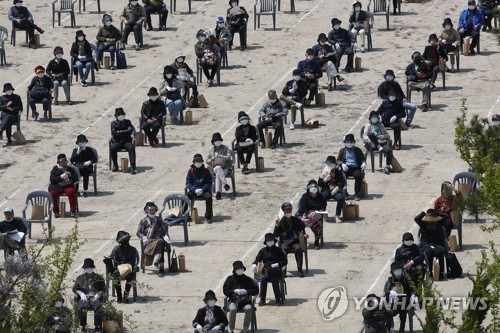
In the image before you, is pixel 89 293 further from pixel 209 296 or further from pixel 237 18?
pixel 237 18

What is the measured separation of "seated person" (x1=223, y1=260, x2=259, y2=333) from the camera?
3631cm

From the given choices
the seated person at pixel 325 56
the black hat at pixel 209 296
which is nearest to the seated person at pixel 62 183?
the black hat at pixel 209 296

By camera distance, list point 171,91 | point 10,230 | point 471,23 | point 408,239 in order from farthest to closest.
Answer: point 471,23 < point 171,91 < point 10,230 < point 408,239

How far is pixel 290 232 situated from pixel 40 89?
557 inches

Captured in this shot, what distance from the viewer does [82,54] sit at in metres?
54.5

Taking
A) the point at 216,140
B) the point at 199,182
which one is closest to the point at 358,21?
the point at 216,140

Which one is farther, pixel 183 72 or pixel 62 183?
pixel 183 72

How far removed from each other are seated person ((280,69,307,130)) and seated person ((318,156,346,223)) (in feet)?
24.9

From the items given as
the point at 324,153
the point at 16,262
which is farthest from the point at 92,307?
the point at 324,153

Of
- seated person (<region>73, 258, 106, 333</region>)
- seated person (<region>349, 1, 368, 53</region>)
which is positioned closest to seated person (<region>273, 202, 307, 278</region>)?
seated person (<region>73, 258, 106, 333</region>)

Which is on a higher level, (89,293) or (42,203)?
(42,203)

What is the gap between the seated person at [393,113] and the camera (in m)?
47.9

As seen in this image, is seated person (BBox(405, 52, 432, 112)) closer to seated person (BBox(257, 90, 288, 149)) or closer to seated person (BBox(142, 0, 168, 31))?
seated person (BBox(257, 90, 288, 149))

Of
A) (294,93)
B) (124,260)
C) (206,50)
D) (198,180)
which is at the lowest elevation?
(124,260)
